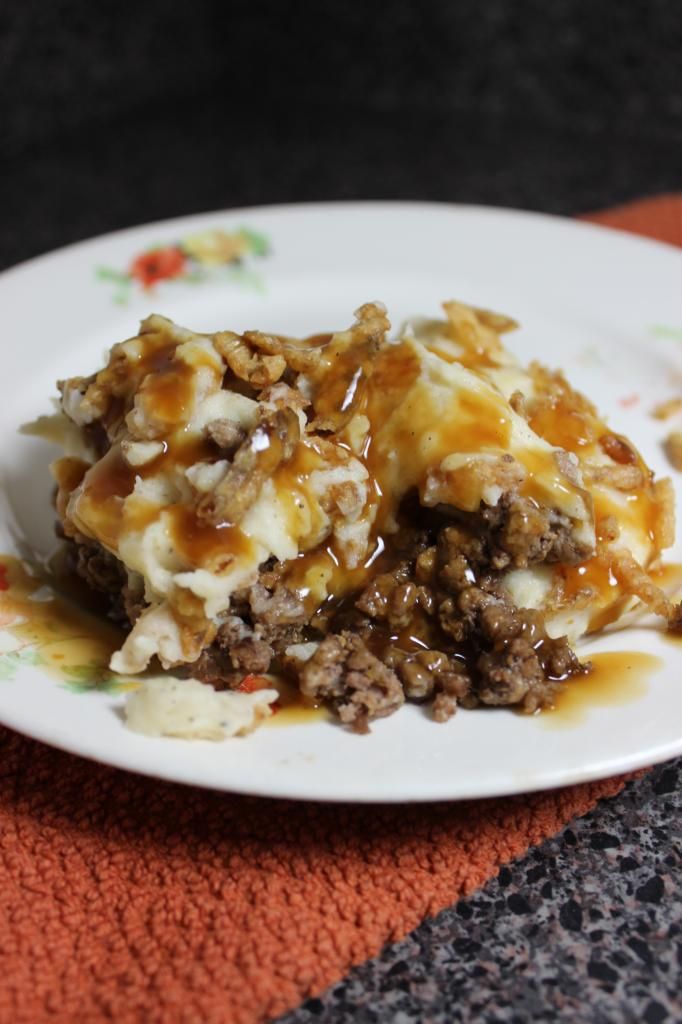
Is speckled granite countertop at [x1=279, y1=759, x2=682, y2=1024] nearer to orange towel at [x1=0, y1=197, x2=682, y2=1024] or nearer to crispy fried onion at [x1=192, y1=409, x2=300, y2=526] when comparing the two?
orange towel at [x1=0, y1=197, x2=682, y2=1024]

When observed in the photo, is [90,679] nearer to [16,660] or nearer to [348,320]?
[16,660]

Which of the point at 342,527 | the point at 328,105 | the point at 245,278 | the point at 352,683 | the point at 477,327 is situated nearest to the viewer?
the point at 352,683

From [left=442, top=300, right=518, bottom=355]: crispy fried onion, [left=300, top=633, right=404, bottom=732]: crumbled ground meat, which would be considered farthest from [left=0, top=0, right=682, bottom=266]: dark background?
[left=300, top=633, right=404, bottom=732]: crumbled ground meat

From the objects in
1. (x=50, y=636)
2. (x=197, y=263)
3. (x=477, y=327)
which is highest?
(x=477, y=327)

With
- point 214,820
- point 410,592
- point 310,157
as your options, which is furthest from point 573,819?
point 310,157

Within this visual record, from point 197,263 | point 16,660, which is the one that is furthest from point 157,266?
point 16,660

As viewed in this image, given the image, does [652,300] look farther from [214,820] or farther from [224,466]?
[214,820]

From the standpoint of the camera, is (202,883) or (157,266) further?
(157,266)
